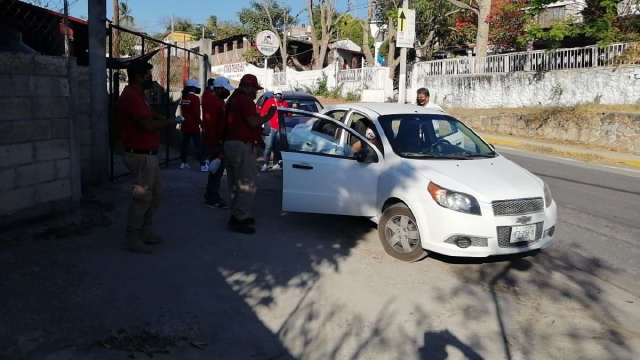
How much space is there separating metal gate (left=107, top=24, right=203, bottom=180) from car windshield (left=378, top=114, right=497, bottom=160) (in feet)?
11.3

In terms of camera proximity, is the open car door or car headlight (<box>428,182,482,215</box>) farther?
the open car door

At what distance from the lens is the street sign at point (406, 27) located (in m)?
19.2

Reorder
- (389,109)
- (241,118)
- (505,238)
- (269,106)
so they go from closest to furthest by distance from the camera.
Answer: (505,238) → (241,118) → (389,109) → (269,106)

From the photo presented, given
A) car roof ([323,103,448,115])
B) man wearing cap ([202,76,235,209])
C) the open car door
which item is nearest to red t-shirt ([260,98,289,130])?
man wearing cap ([202,76,235,209])

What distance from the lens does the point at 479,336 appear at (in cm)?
424

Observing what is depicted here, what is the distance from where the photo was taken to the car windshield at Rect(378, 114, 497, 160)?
6211 millimetres

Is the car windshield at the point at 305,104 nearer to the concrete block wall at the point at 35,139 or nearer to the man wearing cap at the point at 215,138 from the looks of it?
the man wearing cap at the point at 215,138

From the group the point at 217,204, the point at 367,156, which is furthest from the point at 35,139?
the point at 367,156

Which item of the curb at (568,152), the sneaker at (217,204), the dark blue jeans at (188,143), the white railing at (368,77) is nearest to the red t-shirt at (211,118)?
the sneaker at (217,204)

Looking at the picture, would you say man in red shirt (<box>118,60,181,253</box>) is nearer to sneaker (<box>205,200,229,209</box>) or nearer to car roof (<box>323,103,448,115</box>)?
sneaker (<box>205,200,229,209</box>)

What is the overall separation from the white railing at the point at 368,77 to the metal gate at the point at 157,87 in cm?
1290

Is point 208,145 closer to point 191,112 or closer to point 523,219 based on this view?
point 191,112

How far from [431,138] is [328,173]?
125 centimetres

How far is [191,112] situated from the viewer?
987 centimetres
